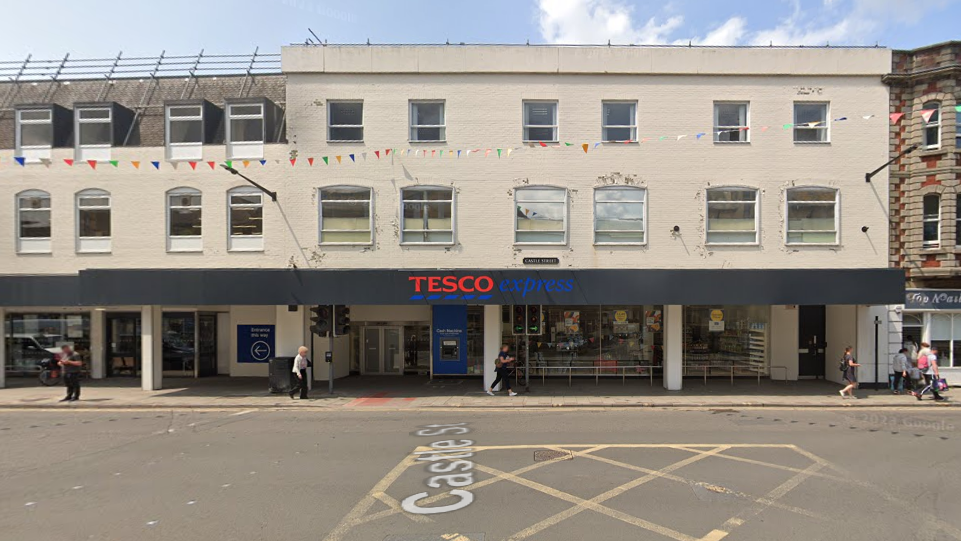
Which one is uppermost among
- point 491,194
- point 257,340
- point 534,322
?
point 491,194

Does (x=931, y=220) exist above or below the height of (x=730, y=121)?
below

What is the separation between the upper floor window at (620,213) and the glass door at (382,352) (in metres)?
8.65

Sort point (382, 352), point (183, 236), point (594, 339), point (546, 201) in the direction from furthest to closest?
point (382, 352) → point (594, 339) → point (183, 236) → point (546, 201)

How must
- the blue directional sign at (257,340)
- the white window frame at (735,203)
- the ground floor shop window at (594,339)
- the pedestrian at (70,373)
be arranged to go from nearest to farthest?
the pedestrian at (70,373)
the white window frame at (735,203)
the ground floor shop window at (594,339)
the blue directional sign at (257,340)

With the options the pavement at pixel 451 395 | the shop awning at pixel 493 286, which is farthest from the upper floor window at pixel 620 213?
the pavement at pixel 451 395

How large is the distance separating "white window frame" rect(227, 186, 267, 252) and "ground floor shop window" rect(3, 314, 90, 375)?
24.4 ft

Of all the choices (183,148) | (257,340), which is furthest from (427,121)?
(257,340)

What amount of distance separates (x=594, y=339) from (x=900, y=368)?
344 inches

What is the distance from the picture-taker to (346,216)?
1602 centimetres

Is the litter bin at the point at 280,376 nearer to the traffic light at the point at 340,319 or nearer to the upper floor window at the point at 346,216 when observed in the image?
the traffic light at the point at 340,319

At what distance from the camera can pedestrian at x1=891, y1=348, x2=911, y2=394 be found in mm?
14789

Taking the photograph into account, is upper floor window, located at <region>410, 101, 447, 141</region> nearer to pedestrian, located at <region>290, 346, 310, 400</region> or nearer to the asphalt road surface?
pedestrian, located at <region>290, 346, 310, 400</region>

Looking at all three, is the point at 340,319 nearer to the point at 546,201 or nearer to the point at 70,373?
the point at 546,201

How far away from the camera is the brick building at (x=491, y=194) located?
50.3 feet
